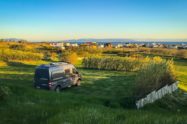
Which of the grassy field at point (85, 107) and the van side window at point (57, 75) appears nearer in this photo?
the grassy field at point (85, 107)

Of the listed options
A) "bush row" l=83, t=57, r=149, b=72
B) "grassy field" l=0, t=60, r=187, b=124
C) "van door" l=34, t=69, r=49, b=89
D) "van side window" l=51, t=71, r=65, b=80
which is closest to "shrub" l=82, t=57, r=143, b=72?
"bush row" l=83, t=57, r=149, b=72

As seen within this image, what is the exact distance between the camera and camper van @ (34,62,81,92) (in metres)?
22.3

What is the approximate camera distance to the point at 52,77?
2238 cm

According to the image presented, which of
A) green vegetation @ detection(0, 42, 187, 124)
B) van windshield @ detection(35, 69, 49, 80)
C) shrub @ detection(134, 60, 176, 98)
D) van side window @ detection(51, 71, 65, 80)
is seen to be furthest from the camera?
van side window @ detection(51, 71, 65, 80)

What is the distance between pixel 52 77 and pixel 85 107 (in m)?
14.4

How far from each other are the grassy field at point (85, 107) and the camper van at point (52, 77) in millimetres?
887

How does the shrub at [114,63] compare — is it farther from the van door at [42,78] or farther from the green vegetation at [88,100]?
the van door at [42,78]

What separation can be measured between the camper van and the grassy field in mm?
887

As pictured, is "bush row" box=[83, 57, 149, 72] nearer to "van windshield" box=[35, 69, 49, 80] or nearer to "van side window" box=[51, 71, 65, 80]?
"van side window" box=[51, 71, 65, 80]

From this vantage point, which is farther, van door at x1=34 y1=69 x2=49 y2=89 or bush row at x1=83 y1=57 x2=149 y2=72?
bush row at x1=83 y1=57 x2=149 y2=72

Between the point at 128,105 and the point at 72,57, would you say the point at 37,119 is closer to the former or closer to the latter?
the point at 128,105

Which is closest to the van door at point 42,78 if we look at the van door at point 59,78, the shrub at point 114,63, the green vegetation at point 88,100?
the van door at point 59,78

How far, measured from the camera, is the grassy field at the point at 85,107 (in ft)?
19.0

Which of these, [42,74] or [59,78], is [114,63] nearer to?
[59,78]
